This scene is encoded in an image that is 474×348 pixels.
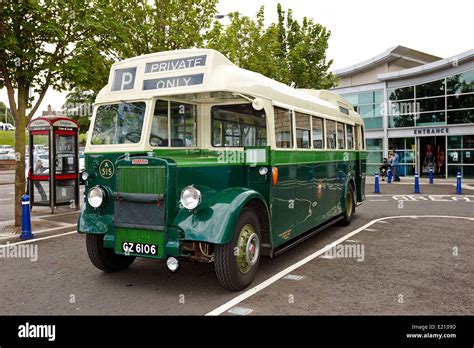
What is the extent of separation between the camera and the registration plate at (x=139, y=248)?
207 inches

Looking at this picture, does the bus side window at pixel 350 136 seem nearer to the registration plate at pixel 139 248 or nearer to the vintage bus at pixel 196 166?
the vintage bus at pixel 196 166

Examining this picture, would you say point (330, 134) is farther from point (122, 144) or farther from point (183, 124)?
point (122, 144)

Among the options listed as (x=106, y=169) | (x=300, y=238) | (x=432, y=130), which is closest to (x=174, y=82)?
(x=106, y=169)

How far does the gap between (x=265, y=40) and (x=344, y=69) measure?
38.7ft

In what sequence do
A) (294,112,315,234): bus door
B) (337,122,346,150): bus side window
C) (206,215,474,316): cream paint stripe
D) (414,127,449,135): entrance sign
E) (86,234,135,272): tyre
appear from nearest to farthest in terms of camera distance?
1. (206,215,474,316): cream paint stripe
2. (86,234,135,272): tyre
3. (294,112,315,234): bus door
4. (337,122,346,150): bus side window
5. (414,127,449,135): entrance sign

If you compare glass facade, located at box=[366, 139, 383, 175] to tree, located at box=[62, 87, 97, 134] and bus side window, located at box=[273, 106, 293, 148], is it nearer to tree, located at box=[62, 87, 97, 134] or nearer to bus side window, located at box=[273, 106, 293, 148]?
tree, located at box=[62, 87, 97, 134]

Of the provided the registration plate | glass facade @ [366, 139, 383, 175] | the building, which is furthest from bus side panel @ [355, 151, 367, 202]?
glass facade @ [366, 139, 383, 175]

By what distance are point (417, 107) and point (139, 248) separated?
2554 centimetres

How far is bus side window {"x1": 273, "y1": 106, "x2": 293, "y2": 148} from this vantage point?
6.39 meters

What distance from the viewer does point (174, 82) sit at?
19.9ft

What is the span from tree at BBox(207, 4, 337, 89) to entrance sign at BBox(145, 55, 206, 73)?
9.90 meters

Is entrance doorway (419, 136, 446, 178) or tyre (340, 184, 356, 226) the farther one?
entrance doorway (419, 136, 446, 178)
